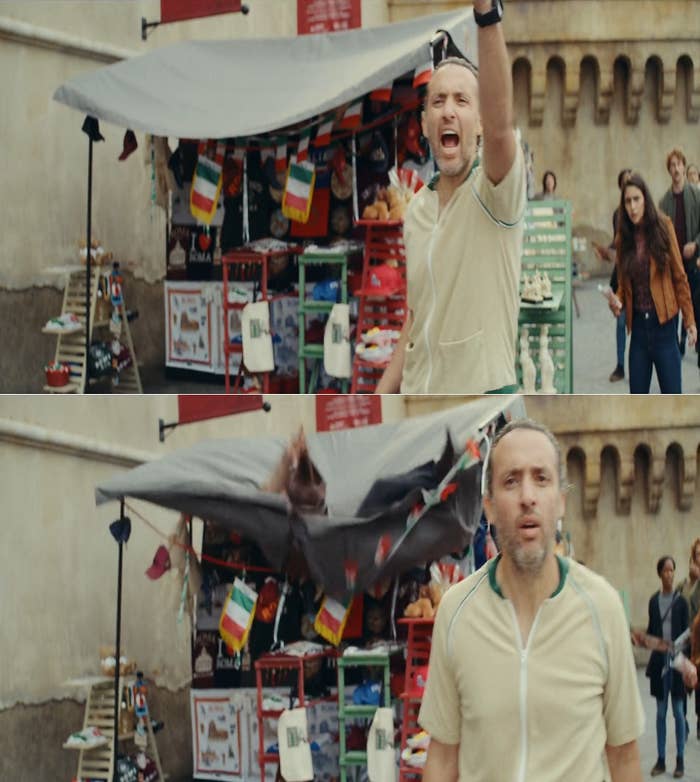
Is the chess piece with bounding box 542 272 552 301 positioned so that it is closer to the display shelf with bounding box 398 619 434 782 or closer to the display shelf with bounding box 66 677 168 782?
the display shelf with bounding box 398 619 434 782

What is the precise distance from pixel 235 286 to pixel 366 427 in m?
1.22

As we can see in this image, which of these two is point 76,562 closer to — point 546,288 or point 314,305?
point 314,305

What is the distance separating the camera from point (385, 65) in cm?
946

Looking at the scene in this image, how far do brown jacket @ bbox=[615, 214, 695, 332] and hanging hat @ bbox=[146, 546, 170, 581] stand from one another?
2.85 meters

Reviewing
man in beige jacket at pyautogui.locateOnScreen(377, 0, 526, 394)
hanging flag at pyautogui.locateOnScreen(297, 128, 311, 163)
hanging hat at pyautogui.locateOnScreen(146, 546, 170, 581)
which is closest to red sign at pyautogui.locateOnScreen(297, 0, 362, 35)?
hanging flag at pyautogui.locateOnScreen(297, 128, 311, 163)

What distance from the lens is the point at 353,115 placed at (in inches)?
389

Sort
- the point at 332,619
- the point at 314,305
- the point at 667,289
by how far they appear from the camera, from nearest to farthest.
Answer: the point at 667,289, the point at 332,619, the point at 314,305

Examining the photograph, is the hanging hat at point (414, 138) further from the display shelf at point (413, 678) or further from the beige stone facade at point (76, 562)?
the display shelf at point (413, 678)

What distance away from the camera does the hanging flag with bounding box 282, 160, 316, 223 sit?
10062 mm

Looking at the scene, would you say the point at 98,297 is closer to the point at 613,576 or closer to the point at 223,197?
the point at 223,197

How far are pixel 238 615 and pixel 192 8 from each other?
141 inches

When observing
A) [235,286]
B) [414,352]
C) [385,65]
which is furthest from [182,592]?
[414,352]

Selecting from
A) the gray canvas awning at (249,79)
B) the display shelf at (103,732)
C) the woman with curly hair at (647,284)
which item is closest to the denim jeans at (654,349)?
the woman with curly hair at (647,284)

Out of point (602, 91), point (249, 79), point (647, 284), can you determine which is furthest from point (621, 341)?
point (602, 91)
